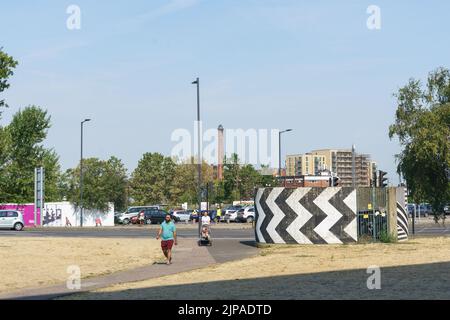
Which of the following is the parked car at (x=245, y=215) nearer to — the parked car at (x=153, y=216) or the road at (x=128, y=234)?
the parked car at (x=153, y=216)

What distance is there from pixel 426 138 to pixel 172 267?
19.8 metres

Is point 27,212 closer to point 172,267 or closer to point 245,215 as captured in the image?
point 245,215

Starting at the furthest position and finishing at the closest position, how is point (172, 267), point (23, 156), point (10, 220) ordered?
1. point (23, 156)
2. point (10, 220)
3. point (172, 267)

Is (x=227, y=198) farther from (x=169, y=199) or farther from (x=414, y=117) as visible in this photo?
(x=414, y=117)

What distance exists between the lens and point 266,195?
97.9 ft

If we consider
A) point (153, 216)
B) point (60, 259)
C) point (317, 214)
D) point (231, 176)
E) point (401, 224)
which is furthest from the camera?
point (231, 176)

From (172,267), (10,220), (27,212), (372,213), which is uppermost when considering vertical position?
(372,213)

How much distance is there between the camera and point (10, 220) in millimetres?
53031

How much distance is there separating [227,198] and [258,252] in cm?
8082

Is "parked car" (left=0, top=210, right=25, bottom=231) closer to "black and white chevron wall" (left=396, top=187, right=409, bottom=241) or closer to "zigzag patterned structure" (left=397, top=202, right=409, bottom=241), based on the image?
"black and white chevron wall" (left=396, top=187, right=409, bottom=241)

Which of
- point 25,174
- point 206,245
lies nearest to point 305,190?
point 206,245

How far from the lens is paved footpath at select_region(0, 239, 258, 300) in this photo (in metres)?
15.0

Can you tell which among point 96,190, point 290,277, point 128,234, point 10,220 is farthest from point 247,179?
point 290,277

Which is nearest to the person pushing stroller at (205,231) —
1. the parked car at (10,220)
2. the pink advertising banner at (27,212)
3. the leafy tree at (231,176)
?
the parked car at (10,220)
